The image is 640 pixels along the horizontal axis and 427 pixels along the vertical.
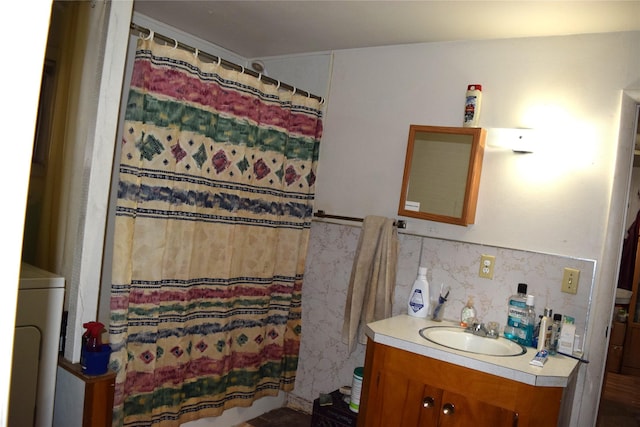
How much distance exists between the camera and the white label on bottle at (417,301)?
7.68 ft

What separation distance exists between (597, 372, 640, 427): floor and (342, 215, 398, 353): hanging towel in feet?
5.57

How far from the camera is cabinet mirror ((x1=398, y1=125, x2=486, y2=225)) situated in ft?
7.47

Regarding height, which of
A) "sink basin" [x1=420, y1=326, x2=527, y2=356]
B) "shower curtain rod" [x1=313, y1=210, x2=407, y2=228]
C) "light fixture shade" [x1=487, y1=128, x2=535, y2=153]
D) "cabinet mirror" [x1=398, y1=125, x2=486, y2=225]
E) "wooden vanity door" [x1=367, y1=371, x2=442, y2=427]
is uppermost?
"light fixture shade" [x1=487, y1=128, x2=535, y2=153]

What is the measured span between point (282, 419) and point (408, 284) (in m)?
1.13

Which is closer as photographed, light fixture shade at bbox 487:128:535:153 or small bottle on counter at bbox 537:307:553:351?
small bottle on counter at bbox 537:307:553:351

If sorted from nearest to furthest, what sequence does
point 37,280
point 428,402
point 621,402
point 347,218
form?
point 37,280
point 428,402
point 347,218
point 621,402

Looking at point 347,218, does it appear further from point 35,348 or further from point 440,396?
point 35,348

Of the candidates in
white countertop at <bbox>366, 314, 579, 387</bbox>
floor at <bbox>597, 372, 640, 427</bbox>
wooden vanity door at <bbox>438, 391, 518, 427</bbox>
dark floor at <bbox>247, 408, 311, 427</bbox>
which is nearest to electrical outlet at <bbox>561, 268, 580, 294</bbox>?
white countertop at <bbox>366, 314, 579, 387</bbox>

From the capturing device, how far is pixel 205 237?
7.37 ft

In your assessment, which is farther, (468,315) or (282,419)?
(282,419)

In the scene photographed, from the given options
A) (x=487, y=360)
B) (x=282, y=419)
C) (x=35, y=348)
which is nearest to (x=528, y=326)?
(x=487, y=360)

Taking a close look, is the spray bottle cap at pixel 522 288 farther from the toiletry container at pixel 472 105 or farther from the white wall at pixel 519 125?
the toiletry container at pixel 472 105

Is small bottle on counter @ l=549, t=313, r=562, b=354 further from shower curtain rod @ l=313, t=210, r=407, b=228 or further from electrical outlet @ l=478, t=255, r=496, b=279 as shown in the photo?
shower curtain rod @ l=313, t=210, r=407, b=228

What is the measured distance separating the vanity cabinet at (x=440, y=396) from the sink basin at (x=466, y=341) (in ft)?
0.60
